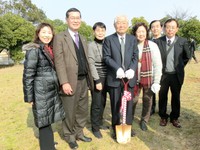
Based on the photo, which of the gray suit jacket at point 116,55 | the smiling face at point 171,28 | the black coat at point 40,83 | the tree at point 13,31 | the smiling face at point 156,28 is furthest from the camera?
the tree at point 13,31

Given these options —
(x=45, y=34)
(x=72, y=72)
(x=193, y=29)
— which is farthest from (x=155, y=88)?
(x=193, y=29)

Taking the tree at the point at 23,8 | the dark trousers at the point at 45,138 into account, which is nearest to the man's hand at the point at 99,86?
the dark trousers at the point at 45,138

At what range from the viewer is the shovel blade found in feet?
12.0

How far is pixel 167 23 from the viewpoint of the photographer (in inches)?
157

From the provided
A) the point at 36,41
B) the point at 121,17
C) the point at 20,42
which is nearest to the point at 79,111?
the point at 36,41

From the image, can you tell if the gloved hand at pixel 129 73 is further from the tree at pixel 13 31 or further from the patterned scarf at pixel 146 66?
the tree at pixel 13 31

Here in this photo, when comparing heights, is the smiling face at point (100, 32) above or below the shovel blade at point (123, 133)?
above

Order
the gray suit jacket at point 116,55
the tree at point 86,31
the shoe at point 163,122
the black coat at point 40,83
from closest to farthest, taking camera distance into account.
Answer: the black coat at point 40,83
the gray suit jacket at point 116,55
the shoe at point 163,122
the tree at point 86,31

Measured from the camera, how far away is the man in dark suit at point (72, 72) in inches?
126

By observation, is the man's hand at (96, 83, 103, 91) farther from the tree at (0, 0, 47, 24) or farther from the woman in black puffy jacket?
the tree at (0, 0, 47, 24)

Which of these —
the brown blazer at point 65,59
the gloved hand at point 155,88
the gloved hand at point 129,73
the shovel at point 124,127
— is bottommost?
the shovel at point 124,127

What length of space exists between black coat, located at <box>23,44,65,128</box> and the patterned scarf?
1.53 metres

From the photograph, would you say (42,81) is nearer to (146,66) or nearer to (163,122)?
(146,66)

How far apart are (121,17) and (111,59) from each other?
66 centimetres
